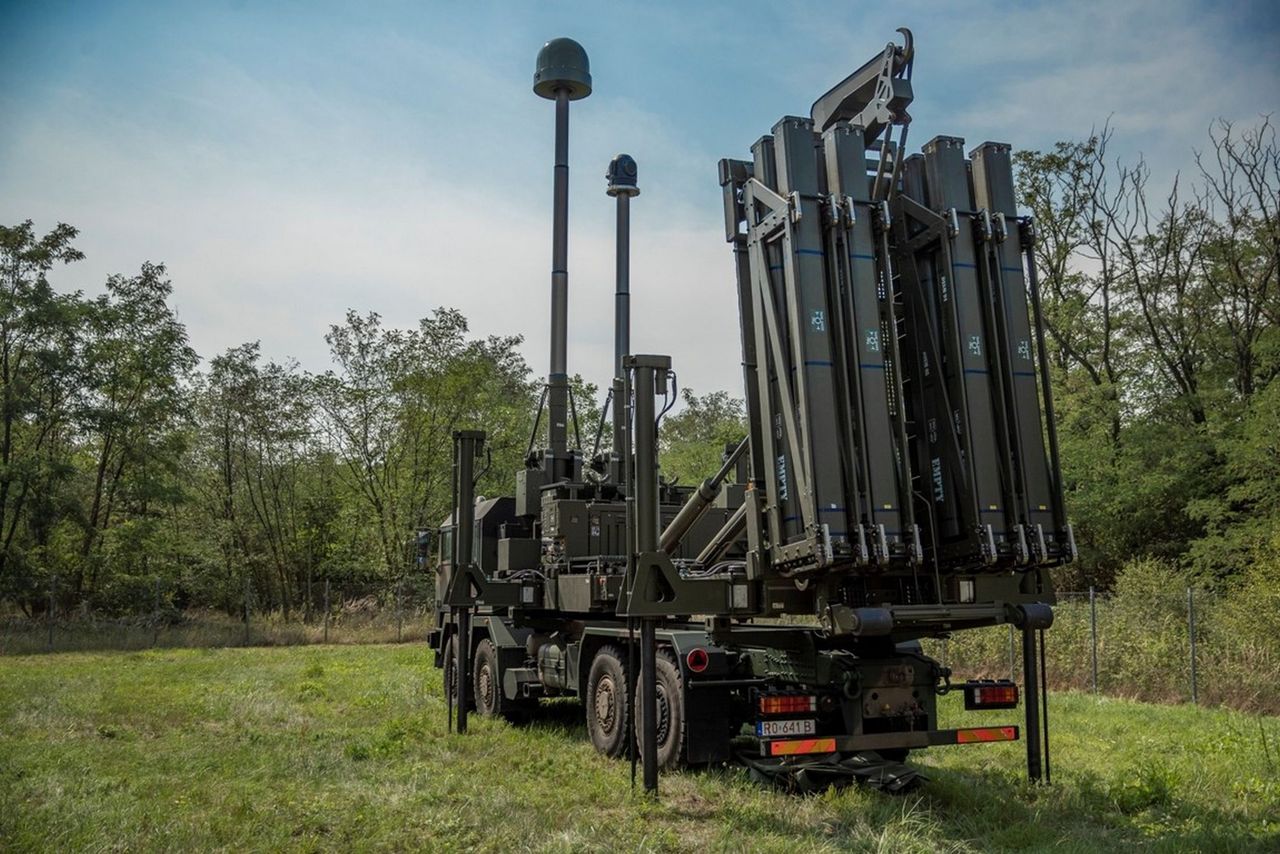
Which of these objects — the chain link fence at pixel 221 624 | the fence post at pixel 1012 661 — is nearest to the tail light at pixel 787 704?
the fence post at pixel 1012 661

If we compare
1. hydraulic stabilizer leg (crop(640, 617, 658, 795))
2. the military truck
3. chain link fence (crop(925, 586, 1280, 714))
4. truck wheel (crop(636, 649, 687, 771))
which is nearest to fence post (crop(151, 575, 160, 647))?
chain link fence (crop(925, 586, 1280, 714))

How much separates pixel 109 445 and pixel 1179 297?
97.0 ft

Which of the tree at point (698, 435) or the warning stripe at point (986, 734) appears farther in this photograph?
the tree at point (698, 435)

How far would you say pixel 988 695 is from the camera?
8.50 meters

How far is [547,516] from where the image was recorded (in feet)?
39.8

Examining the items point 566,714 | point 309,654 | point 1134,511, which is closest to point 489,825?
point 566,714

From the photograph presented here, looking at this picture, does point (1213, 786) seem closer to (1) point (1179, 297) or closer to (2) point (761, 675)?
(2) point (761, 675)

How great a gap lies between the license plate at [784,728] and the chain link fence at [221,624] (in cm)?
2187

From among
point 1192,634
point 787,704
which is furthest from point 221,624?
point 787,704

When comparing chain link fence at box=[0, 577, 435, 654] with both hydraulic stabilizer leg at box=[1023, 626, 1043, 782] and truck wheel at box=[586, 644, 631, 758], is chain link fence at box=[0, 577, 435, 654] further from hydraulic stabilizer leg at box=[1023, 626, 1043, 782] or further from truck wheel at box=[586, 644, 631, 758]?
hydraulic stabilizer leg at box=[1023, 626, 1043, 782]

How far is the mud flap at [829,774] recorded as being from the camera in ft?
27.2

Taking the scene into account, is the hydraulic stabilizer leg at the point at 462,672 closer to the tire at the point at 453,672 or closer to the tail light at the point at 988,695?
the tire at the point at 453,672

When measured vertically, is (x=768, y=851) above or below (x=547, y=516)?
below

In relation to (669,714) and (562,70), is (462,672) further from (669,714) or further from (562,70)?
→ (562,70)
